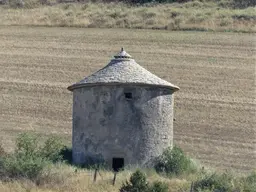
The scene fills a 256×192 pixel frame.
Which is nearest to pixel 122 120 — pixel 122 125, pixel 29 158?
pixel 122 125

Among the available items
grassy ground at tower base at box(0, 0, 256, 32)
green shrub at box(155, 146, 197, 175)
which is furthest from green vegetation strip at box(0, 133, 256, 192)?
grassy ground at tower base at box(0, 0, 256, 32)

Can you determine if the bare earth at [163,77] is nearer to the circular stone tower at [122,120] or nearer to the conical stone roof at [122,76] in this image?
the circular stone tower at [122,120]

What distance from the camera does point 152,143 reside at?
110 feet

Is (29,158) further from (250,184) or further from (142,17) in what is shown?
(142,17)

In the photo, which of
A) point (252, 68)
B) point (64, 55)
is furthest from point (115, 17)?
point (252, 68)

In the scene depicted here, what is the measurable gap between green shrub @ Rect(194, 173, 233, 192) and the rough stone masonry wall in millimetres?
3910

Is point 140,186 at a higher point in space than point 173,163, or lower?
higher

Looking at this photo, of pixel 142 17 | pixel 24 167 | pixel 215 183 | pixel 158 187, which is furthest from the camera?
pixel 142 17

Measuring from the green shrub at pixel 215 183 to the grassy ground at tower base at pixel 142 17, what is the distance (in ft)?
83.0

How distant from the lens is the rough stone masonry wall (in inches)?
1312

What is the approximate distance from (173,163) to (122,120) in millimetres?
2059

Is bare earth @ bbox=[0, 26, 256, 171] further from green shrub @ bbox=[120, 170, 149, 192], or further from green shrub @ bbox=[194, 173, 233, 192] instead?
green shrub @ bbox=[120, 170, 149, 192]

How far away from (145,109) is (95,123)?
1.61 meters

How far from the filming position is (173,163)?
3322 cm
